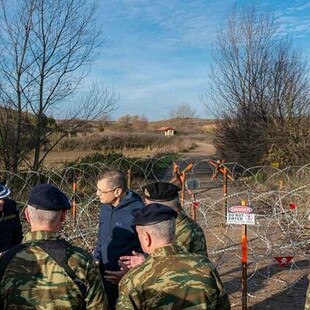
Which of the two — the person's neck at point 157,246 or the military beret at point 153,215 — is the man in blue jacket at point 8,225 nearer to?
the military beret at point 153,215

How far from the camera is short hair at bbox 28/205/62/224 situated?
2475mm

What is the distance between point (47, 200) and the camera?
2.49m

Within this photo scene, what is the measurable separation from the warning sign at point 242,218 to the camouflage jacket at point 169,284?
258 cm

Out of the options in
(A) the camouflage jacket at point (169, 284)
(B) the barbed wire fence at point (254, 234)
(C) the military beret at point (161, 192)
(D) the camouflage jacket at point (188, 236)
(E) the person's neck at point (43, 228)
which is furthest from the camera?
(B) the barbed wire fence at point (254, 234)

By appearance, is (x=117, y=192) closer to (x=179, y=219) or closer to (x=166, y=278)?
(x=179, y=219)

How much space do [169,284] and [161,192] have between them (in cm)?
103

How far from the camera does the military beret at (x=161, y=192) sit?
10.4ft

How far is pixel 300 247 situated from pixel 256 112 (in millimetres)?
13372

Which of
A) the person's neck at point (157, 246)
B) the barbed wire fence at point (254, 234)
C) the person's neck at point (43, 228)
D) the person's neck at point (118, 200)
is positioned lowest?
the barbed wire fence at point (254, 234)

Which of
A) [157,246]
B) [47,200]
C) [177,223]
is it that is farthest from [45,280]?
[177,223]

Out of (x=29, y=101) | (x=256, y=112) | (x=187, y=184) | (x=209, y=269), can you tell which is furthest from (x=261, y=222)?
(x=256, y=112)

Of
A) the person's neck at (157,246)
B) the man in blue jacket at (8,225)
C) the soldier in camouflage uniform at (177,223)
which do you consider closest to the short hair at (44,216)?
the person's neck at (157,246)

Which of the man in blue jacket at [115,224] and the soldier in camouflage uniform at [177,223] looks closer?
the soldier in camouflage uniform at [177,223]

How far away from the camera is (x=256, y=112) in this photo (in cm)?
2127
